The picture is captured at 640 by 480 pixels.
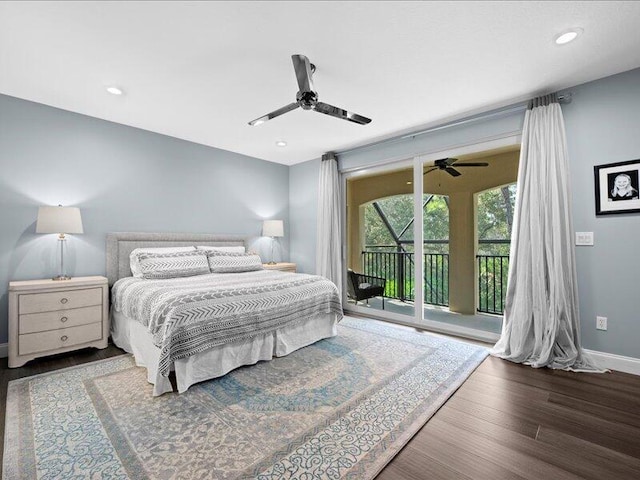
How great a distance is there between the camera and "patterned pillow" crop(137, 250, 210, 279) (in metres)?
3.33

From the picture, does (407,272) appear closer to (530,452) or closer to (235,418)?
(530,452)

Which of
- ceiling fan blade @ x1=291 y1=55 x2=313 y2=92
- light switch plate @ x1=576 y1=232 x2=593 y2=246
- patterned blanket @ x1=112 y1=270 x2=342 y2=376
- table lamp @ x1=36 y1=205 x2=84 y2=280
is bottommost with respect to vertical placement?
patterned blanket @ x1=112 y1=270 x2=342 y2=376

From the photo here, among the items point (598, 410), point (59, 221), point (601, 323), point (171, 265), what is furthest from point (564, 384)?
point (59, 221)

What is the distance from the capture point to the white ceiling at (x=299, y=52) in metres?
1.93

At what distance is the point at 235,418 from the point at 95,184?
3.27 metres

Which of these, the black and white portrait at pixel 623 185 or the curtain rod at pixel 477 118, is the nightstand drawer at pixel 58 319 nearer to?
the curtain rod at pixel 477 118

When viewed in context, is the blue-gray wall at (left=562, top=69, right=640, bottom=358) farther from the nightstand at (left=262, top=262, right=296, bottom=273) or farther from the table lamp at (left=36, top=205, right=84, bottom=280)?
the table lamp at (left=36, top=205, right=84, bottom=280)

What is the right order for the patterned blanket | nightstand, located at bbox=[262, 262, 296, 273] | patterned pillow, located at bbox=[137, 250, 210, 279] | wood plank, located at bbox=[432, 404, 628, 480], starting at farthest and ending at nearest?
nightstand, located at bbox=[262, 262, 296, 273]
patterned pillow, located at bbox=[137, 250, 210, 279]
the patterned blanket
wood plank, located at bbox=[432, 404, 628, 480]

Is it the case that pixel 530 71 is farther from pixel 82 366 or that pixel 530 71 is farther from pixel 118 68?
pixel 82 366

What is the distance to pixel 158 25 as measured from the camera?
204cm

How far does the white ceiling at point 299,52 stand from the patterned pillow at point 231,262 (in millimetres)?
1759

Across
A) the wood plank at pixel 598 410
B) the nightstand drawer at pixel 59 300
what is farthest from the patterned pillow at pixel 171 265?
the wood plank at pixel 598 410

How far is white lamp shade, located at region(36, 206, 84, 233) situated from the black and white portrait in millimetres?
5212

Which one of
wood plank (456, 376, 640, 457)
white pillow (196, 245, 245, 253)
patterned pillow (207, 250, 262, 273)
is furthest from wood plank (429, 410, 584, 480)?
white pillow (196, 245, 245, 253)
